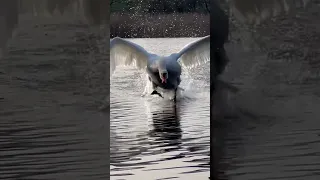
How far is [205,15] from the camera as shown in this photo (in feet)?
29.6

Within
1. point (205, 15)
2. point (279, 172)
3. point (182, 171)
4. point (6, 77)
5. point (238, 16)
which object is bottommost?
point (182, 171)

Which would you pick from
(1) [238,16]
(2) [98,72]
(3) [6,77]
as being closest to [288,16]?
(1) [238,16]

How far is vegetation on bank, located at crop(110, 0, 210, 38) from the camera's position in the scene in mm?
8812

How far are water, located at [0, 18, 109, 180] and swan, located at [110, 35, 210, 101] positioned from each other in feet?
12.0

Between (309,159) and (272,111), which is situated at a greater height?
(272,111)

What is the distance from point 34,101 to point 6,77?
12 cm

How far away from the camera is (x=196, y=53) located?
6676 mm

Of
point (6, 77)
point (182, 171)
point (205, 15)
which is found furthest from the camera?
point (205, 15)

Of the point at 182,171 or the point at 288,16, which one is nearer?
the point at 288,16

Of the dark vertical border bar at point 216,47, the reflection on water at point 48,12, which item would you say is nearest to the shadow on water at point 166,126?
the dark vertical border bar at point 216,47

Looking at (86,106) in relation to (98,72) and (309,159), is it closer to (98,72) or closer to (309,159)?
(98,72)

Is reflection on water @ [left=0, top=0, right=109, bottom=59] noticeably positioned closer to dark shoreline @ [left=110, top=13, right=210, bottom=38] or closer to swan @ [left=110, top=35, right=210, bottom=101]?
swan @ [left=110, top=35, right=210, bottom=101]

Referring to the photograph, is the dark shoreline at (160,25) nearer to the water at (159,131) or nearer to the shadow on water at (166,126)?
the water at (159,131)

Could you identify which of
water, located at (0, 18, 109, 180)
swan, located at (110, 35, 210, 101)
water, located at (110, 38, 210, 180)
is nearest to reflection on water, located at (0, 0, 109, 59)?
water, located at (0, 18, 109, 180)
